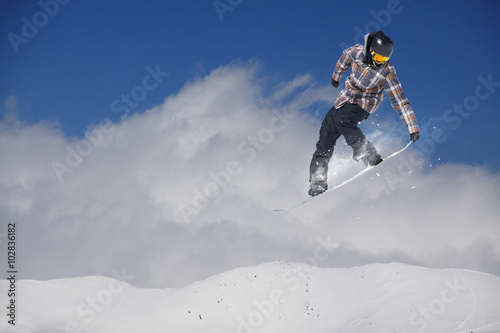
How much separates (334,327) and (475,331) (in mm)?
22534

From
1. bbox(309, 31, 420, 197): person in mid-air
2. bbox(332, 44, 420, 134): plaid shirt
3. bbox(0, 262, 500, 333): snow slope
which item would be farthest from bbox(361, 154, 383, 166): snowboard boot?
bbox(0, 262, 500, 333): snow slope

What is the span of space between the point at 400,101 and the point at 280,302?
49406mm

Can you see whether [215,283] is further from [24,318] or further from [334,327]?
[24,318]

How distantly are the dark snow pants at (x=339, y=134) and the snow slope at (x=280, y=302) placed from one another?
1596 centimetres

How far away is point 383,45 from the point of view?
6672 millimetres

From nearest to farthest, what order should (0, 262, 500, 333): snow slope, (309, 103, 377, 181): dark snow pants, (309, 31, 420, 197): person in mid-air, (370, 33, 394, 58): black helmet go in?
1. (370, 33, 394, 58): black helmet
2. (309, 31, 420, 197): person in mid-air
3. (309, 103, 377, 181): dark snow pants
4. (0, 262, 500, 333): snow slope

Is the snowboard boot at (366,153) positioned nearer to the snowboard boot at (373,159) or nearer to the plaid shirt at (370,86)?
the snowboard boot at (373,159)

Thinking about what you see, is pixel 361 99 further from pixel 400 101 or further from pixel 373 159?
pixel 373 159

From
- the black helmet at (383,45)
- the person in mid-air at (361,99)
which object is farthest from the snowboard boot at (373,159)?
the black helmet at (383,45)

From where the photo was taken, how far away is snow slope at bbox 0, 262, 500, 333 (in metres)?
26.5

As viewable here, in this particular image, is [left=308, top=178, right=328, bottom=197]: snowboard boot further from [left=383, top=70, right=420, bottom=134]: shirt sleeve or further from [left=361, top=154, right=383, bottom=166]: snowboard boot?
[left=383, top=70, right=420, bottom=134]: shirt sleeve

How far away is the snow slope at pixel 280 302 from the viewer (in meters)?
26.5

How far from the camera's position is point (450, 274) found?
32.1m

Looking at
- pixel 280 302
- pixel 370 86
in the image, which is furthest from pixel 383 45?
pixel 280 302
